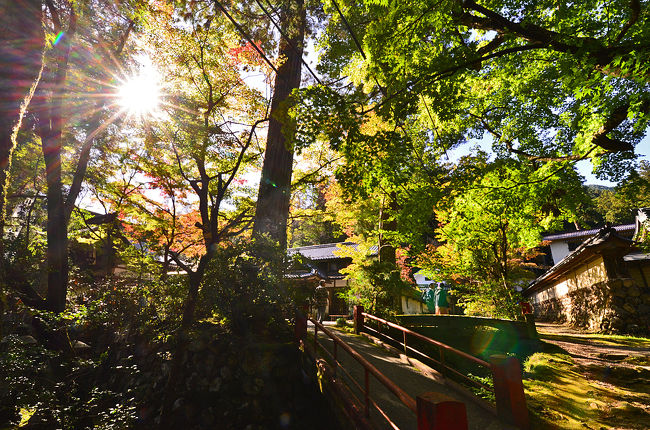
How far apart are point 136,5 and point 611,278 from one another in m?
19.6

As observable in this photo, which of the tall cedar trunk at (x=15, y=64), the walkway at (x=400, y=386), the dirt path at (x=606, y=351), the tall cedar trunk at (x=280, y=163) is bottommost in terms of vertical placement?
the walkway at (x=400, y=386)

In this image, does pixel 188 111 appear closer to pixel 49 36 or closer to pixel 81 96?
pixel 49 36

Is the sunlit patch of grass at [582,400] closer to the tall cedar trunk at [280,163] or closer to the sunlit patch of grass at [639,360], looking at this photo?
the sunlit patch of grass at [639,360]

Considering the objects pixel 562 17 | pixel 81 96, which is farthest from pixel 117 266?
pixel 562 17

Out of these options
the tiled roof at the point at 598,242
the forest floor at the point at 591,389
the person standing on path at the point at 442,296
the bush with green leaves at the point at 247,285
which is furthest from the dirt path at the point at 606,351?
the person standing on path at the point at 442,296

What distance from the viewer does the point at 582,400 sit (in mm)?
4980

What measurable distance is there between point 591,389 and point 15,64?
10.0 metres

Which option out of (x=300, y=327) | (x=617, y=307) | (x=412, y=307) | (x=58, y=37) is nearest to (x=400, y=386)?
(x=300, y=327)

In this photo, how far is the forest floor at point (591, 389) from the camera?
14.0 feet

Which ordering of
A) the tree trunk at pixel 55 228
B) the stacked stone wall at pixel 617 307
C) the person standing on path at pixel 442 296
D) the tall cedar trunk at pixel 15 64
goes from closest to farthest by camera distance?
the tall cedar trunk at pixel 15 64 < the tree trunk at pixel 55 228 < the stacked stone wall at pixel 617 307 < the person standing on path at pixel 442 296

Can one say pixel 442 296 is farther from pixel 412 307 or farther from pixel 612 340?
pixel 612 340

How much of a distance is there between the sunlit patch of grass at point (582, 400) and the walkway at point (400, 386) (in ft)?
2.65

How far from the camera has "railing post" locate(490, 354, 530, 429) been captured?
424 cm

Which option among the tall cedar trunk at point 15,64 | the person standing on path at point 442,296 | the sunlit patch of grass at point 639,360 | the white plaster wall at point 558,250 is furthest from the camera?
the white plaster wall at point 558,250
